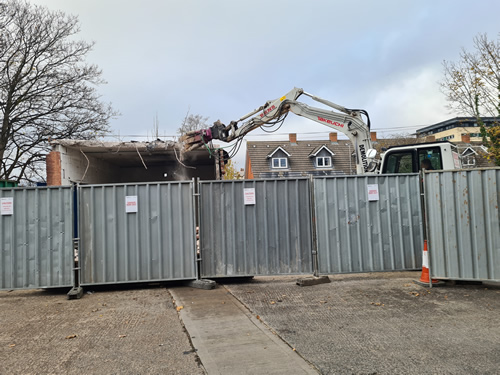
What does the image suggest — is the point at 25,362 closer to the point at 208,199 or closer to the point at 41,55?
the point at 208,199

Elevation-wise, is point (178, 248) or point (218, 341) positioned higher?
point (178, 248)

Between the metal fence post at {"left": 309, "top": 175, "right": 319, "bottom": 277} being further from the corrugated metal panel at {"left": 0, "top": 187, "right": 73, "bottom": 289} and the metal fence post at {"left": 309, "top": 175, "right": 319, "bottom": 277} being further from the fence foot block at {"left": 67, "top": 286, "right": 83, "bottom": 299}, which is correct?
the corrugated metal panel at {"left": 0, "top": 187, "right": 73, "bottom": 289}

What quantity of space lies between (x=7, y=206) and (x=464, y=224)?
8.47 meters

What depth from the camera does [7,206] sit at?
741cm

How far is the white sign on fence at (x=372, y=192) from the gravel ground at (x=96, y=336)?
446 centimetres

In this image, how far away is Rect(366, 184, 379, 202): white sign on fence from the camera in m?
7.91

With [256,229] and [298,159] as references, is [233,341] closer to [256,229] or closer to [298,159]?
[256,229]

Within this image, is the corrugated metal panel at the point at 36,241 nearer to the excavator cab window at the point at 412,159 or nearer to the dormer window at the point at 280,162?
the excavator cab window at the point at 412,159

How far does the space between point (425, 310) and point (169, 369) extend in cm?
381

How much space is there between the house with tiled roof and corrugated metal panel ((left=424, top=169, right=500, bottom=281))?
32921mm

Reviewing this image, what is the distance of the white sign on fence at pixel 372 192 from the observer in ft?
26.0

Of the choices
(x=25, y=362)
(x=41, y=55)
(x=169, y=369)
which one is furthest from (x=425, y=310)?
(x=41, y=55)

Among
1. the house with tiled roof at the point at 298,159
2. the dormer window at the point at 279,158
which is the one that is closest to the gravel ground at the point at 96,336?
the house with tiled roof at the point at 298,159

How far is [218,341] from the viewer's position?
4500mm
